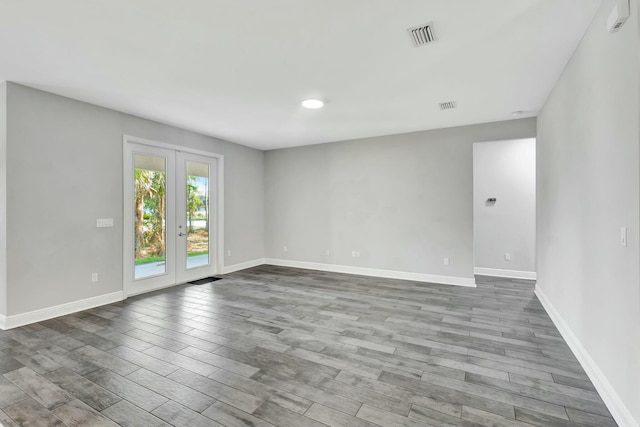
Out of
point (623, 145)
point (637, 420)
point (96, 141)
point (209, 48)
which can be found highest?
point (209, 48)

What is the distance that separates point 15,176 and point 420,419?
14.8ft

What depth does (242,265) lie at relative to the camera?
6.48 meters

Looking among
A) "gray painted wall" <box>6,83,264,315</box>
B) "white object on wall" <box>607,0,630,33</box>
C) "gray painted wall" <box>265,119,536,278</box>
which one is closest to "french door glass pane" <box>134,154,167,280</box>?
"gray painted wall" <box>6,83,264,315</box>

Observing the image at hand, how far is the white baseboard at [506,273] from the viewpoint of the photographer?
18.3 ft

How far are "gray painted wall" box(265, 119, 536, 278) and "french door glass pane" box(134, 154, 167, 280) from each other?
8.40ft

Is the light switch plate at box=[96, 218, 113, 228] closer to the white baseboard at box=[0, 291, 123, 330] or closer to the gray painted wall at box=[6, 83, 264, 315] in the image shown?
the gray painted wall at box=[6, 83, 264, 315]

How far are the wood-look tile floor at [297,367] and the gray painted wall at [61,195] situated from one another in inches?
18.4

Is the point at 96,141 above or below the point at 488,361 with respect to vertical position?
above

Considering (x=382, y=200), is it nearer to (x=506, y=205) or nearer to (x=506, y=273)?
(x=506, y=205)

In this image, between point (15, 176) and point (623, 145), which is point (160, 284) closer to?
point (15, 176)

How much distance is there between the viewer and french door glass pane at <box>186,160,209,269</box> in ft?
17.9

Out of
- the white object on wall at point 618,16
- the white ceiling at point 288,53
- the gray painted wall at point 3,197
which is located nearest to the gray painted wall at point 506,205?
the white ceiling at point 288,53

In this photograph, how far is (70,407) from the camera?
1991 mm

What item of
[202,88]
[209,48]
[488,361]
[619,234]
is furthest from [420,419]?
[202,88]
